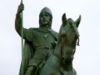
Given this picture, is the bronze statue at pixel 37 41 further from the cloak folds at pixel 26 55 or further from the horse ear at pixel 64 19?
the horse ear at pixel 64 19

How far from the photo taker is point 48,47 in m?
20.1

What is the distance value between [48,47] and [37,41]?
401 millimetres

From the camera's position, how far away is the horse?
58.0ft

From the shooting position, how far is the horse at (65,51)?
1767cm

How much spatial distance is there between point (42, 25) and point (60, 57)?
2.44 m

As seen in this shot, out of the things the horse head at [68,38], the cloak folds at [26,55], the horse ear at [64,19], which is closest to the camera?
the horse head at [68,38]

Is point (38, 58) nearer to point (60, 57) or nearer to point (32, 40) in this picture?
point (32, 40)

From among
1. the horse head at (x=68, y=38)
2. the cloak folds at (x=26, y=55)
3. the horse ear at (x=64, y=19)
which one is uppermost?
the horse ear at (x=64, y=19)

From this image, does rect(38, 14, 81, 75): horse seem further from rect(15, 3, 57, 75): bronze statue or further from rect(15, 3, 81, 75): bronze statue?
rect(15, 3, 57, 75): bronze statue

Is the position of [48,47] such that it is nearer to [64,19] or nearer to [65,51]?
[64,19]

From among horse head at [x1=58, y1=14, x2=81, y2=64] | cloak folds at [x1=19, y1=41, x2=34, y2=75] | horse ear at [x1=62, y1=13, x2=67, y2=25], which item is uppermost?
horse ear at [x1=62, y1=13, x2=67, y2=25]

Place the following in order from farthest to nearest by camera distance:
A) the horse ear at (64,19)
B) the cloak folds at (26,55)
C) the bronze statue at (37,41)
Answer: the cloak folds at (26,55)
the bronze statue at (37,41)
the horse ear at (64,19)

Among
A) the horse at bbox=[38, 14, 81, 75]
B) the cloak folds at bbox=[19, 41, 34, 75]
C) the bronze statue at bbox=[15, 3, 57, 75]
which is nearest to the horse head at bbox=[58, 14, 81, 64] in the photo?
the horse at bbox=[38, 14, 81, 75]

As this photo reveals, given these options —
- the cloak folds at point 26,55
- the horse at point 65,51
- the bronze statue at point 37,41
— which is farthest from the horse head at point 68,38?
the cloak folds at point 26,55
